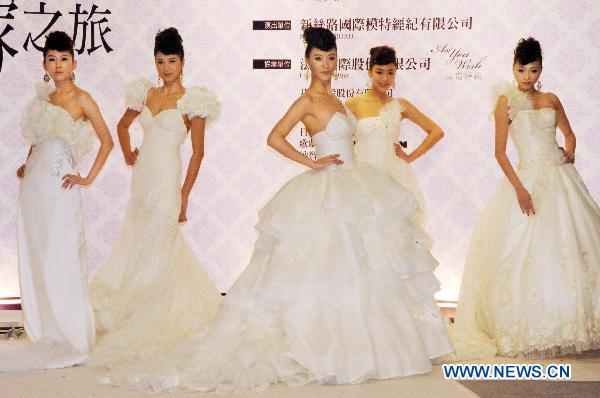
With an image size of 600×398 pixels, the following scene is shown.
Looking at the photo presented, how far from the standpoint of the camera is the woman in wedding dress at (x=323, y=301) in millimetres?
4309

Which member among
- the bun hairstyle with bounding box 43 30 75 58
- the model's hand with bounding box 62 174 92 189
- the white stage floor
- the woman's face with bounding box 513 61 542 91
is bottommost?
the white stage floor

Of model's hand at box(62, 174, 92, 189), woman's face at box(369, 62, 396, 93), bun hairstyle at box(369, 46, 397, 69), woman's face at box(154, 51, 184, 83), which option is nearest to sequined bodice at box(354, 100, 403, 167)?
woman's face at box(369, 62, 396, 93)

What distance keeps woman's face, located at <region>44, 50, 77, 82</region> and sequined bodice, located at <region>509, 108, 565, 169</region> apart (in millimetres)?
2901

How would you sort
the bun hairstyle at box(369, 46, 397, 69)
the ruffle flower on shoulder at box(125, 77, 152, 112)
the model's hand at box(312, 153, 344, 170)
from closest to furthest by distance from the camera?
the model's hand at box(312, 153, 344, 170), the ruffle flower on shoulder at box(125, 77, 152, 112), the bun hairstyle at box(369, 46, 397, 69)

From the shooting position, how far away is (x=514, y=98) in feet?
17.7

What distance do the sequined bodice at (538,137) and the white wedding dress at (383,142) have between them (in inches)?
36.9

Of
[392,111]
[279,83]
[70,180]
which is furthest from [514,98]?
[70,180]

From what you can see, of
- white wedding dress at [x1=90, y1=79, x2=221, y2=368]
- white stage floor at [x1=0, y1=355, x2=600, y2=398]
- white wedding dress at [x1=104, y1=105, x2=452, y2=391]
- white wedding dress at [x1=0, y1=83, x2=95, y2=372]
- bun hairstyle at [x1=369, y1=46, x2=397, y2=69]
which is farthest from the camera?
bun hairstyle at [x1=369, y1=46, x2=397, y2=69]

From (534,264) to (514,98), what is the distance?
1.10m

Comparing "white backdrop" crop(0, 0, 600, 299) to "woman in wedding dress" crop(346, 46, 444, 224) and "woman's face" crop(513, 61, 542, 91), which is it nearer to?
"woman in wedding dress" crop(346, 46, 444, 224)

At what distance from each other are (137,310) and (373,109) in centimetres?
223

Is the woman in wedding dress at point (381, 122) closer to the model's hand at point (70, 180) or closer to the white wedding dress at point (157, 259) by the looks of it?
the white wedding dress at point (157, 259)

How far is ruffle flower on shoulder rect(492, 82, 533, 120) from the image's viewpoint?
5387 mm

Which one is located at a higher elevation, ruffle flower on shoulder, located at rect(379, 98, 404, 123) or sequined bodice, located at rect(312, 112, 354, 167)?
ruffle flower on shoulder, located at rect(379, 98, 404, 123)
